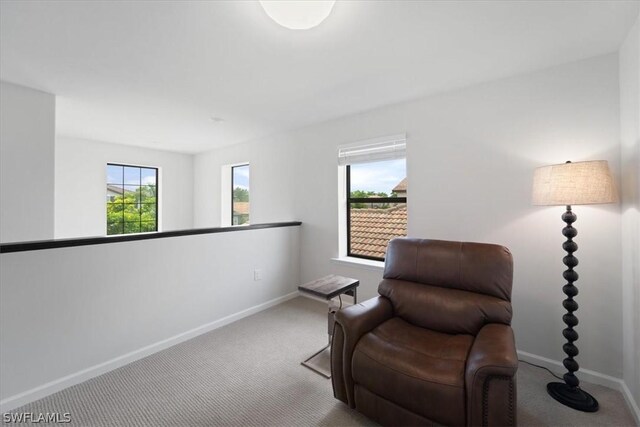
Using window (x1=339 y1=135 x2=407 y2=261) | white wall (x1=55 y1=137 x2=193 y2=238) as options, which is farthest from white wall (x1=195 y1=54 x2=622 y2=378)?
white wall (x1=55 y1=137 x2=193 y2=238)

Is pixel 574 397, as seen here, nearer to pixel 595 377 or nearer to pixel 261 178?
pixel 595 377

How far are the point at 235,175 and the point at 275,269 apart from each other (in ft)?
8.40

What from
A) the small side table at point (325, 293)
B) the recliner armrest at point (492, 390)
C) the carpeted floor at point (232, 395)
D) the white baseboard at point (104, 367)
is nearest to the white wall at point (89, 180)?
the white baseboard at point (104, 367)

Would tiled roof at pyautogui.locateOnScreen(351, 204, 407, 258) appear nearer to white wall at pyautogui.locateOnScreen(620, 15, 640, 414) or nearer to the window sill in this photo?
the window sill

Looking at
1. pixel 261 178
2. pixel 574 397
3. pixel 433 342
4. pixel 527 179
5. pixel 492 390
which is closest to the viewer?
pixel 492 390

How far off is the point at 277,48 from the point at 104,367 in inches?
105

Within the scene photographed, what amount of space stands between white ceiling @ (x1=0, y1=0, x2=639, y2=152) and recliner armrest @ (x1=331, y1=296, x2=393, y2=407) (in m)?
1.80

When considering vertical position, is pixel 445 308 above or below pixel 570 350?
above

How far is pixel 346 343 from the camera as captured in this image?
161 cm

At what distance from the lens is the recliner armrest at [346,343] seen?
159 centimetres

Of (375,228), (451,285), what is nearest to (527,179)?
(451,285)

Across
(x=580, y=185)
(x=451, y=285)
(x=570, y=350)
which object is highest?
(x=580, y=185)

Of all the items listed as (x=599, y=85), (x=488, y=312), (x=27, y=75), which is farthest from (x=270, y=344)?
(x=599, y=85)

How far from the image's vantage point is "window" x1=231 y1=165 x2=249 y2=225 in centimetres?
499
